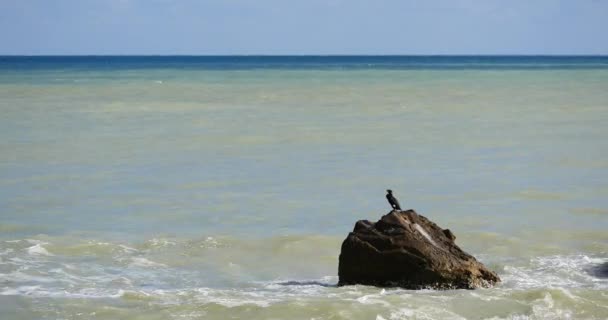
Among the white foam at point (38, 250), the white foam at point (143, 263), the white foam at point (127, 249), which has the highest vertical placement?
the white foam at point (143, 263)

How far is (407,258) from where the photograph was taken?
381 inches

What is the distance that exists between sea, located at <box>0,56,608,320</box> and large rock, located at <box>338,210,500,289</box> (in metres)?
0.17

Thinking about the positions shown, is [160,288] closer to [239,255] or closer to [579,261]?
[239,255]

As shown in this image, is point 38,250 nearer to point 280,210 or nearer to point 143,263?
point 143,263

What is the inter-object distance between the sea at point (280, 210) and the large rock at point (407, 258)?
17 centimetres

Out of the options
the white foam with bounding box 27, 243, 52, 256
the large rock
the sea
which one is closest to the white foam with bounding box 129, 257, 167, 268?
the sea

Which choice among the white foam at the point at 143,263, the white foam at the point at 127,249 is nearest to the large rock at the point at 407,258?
the white foam at the point at 143,263

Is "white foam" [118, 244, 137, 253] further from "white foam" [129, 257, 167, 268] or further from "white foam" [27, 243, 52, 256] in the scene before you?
"white foam" [27, 243, 52, 256]

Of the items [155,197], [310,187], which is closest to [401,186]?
[310,187]

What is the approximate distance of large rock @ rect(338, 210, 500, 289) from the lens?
966 cm

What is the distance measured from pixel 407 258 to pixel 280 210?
17.2 ft

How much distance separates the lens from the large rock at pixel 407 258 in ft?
31.7

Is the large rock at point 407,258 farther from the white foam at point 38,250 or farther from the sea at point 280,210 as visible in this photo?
the white foam at point 38,250

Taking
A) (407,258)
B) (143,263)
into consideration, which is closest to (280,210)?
(143,263)
